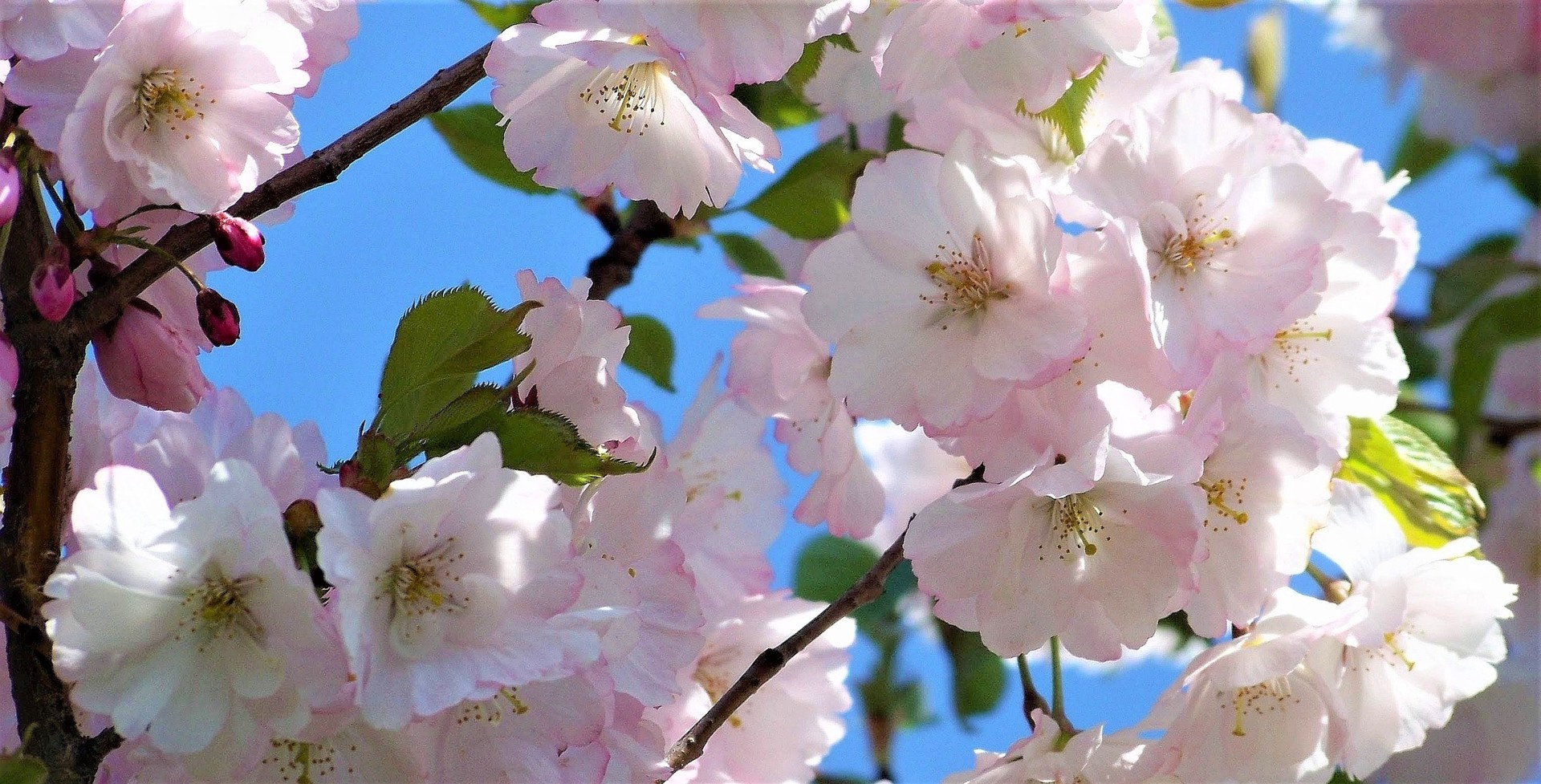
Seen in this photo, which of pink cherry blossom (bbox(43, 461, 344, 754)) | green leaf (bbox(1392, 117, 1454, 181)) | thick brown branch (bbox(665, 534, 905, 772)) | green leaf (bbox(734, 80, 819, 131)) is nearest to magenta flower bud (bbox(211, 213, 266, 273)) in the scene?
pink cherry blossom (bbox(43, 461, 344, 754))

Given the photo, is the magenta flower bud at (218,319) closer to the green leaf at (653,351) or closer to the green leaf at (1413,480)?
the green leaf at (653,351)

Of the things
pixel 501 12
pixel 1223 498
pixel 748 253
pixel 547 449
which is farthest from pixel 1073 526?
pixel 501 12

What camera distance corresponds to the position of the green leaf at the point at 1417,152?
1.82 metres

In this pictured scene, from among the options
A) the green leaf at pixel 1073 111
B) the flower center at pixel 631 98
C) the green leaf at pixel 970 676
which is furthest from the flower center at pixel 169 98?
the green leaf at pixel 970 676

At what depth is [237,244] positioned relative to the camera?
29.8 inches

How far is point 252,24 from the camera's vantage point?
2.64ft

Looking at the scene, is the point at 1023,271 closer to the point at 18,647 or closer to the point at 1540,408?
the point at 18,647

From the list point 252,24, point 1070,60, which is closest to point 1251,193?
point 1070,60

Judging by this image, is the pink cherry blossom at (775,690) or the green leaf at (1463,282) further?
the green leaf at (1463,282)

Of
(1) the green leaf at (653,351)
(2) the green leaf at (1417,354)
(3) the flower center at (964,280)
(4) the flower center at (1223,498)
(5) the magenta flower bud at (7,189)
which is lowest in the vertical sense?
(2) the green leaf at (1417,354)

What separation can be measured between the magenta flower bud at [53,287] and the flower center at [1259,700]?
2.44 feet

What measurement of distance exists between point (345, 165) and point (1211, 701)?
64 cm

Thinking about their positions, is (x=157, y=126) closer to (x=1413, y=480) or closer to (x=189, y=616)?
(x=189, y=616)

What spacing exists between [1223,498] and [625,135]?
47 centimetres
